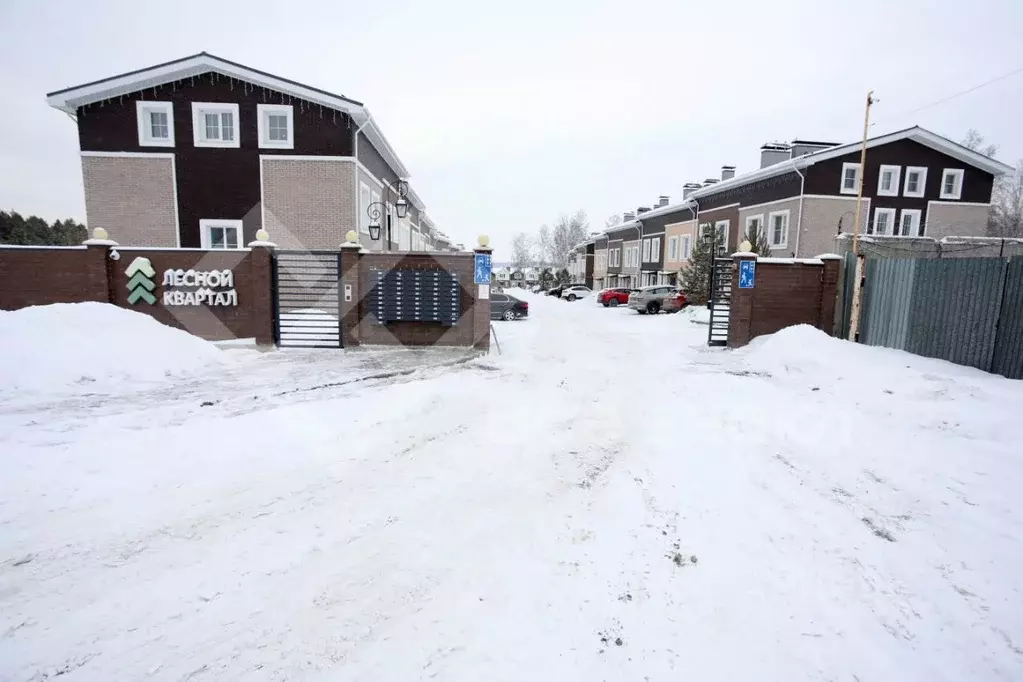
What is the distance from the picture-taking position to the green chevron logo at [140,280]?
12844 millimetres

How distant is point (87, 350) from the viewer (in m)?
9.02

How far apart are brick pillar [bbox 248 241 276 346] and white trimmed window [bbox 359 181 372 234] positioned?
819cm

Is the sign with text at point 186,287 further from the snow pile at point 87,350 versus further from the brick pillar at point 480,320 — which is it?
the brick pillar at point 480,320

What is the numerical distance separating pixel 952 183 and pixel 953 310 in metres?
26.0

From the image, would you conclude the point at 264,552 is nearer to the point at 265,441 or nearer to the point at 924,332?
the point at 265,441

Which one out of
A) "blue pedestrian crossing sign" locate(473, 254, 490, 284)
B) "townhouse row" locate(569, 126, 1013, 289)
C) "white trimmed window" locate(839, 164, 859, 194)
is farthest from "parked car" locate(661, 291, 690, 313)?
"blue pedestrian crossing sign" locate(473, 254, 490, 284)

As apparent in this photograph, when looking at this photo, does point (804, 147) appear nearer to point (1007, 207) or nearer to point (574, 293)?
point (574, 293)

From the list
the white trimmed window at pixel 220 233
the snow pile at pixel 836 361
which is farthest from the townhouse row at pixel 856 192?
the white trimmed window at pixel 220 233

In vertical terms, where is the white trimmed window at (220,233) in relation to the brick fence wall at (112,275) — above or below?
above

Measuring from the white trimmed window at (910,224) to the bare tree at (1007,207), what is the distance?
36137 mm

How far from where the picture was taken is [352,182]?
19.4 meters

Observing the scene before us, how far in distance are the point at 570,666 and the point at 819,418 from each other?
243 inches

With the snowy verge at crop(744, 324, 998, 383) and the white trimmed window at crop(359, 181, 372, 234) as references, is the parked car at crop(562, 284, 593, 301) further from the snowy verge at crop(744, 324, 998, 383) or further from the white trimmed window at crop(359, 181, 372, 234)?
the snowy verge at crop(744, 324, 998, 383)

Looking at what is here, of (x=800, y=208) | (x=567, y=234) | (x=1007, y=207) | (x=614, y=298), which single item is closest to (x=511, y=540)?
(x=800, y=208)
